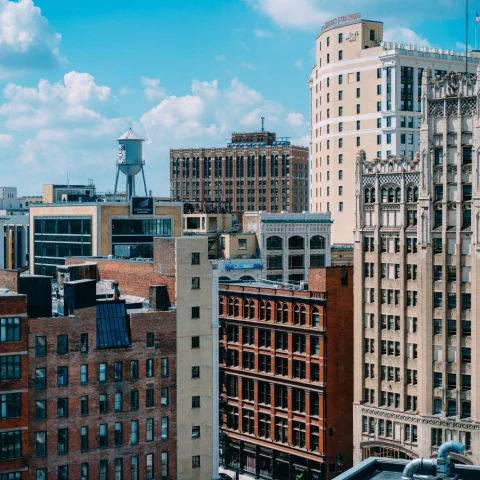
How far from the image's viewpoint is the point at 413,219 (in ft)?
417

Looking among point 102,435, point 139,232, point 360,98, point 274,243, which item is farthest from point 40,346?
point 360,98

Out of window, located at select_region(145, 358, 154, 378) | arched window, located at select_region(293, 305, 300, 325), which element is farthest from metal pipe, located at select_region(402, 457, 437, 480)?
arched window, located at select_region(293, 305, 300, 325)

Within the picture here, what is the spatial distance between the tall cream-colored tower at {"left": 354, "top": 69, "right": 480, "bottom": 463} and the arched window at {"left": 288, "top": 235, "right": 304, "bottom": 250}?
148 ft

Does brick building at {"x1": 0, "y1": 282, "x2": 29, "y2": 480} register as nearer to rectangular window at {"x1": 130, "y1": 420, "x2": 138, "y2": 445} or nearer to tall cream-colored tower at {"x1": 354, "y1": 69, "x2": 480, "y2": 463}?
rectangular window at {"x1": 130, "y1": 420, "x2": 138, "y2": 445}

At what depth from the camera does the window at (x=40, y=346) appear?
101062 millimetres

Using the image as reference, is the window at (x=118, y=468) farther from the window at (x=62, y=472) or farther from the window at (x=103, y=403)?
the window at (x=62, y=472)

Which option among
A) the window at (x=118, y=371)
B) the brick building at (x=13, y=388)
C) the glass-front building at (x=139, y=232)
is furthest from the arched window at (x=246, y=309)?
the brick building at (x=13, y=388)

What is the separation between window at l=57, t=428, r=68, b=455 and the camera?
336 feet

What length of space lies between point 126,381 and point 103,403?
3.32 metres

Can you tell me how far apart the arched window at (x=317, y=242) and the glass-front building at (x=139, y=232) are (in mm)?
28411

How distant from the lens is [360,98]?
187750 mm

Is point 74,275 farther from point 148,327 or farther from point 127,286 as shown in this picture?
point 148,327

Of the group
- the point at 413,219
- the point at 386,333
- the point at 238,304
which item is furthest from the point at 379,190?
the point at 238,304

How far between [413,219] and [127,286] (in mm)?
36241
